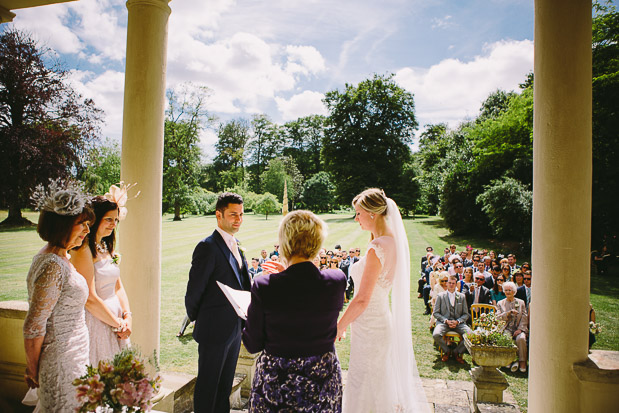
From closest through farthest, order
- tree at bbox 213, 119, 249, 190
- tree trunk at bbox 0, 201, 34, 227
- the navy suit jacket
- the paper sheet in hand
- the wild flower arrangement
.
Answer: the paper sheet in hand → the navy suit jacket → the wild flower arrangement → tree trunk at bbox 0, 201, 34, 227 → tree at bbox 213, 119, 249, 190

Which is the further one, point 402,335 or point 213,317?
point 402,335

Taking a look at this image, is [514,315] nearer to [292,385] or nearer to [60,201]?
[292,385]

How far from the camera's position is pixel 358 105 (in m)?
31.2

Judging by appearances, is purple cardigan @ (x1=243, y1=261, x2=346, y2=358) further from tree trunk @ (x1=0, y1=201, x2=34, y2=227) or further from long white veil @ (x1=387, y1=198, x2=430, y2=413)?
tree trunk @ (x1=0, y1=201, x2=34, y2=227)

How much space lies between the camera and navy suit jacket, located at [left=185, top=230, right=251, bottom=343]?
2.81 metres

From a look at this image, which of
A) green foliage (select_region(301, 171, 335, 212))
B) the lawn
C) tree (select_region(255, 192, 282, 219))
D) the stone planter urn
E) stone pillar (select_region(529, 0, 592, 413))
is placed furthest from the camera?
green foliage (select_region(301, 171, 335, 212))

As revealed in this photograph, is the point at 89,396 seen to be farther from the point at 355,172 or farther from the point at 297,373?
the point at 355,172

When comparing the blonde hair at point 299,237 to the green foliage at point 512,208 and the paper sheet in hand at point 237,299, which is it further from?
the green foliage at point 512,208

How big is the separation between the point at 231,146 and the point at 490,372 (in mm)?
40229

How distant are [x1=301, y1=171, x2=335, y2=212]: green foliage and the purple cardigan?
31767 mm

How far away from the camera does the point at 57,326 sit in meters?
2.06

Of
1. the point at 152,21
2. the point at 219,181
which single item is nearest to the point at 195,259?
the point at 152,21

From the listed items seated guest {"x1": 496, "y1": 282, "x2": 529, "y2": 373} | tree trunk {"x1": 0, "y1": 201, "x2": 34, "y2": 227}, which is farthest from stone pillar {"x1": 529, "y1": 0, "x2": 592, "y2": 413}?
tree trunk {"x1": 0, "y1": 201, "x2": 34, "y2": 227}

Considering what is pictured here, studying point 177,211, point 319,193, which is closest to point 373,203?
point 177,211
